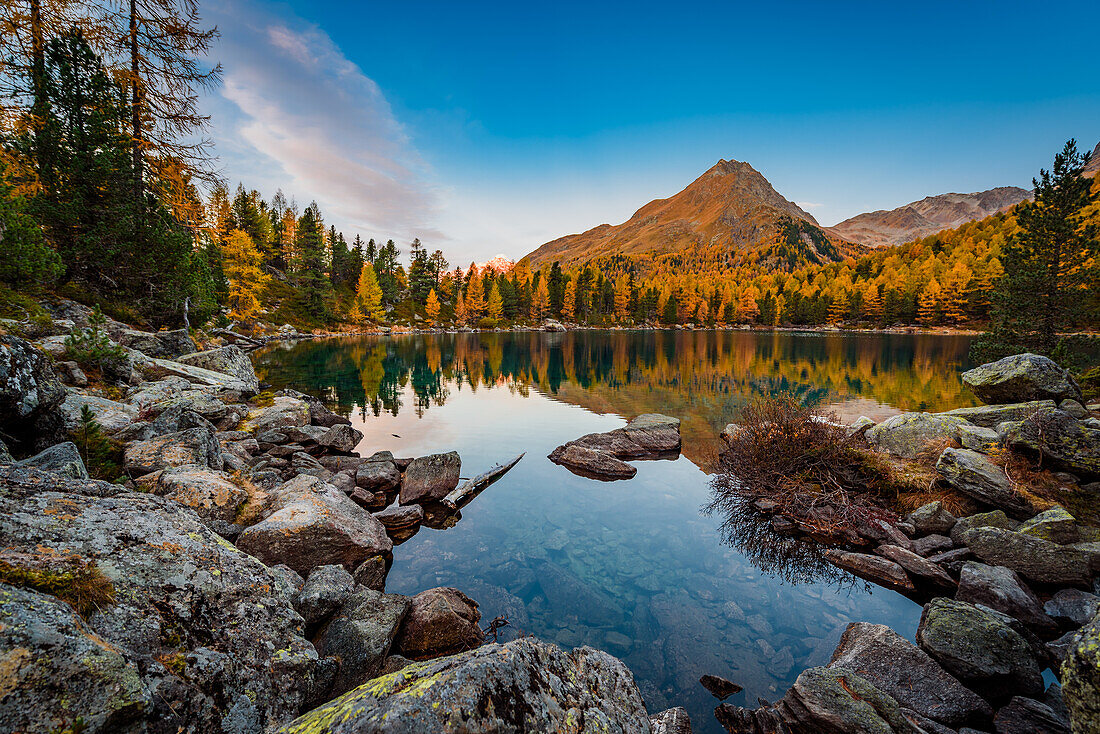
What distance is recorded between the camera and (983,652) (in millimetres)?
5691

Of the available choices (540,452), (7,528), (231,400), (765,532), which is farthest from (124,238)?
(765,532)

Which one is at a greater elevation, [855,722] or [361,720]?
[361,720]

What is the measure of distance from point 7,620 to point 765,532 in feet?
41.8

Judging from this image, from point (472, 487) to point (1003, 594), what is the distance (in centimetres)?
1192

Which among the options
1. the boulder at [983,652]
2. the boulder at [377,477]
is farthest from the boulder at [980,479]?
the boulder at [377,477]

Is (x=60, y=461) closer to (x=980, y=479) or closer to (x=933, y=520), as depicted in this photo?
(x=933, y=520)

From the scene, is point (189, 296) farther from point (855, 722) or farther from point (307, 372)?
point (855, 722)

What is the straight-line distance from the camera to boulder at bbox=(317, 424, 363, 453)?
1475 centimetres

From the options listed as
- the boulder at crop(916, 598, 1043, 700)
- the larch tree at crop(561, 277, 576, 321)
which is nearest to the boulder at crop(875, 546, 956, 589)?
the boulder at crop(916, 598, 1043, 700)

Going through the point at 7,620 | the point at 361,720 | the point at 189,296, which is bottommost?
the point at 361,720

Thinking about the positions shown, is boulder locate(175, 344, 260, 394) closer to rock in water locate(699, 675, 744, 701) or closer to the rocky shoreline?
the rocky shoreline

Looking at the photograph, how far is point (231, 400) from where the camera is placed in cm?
1634

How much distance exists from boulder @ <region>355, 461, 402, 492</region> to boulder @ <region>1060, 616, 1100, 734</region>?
42.4 feet

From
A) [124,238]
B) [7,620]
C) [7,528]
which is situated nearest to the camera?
[7,620]
